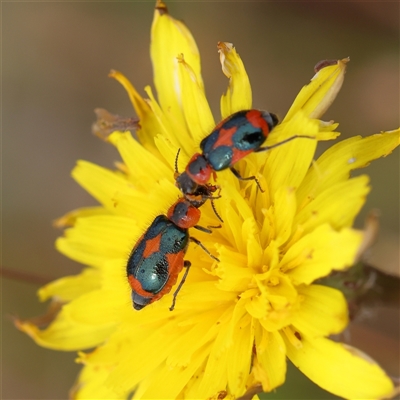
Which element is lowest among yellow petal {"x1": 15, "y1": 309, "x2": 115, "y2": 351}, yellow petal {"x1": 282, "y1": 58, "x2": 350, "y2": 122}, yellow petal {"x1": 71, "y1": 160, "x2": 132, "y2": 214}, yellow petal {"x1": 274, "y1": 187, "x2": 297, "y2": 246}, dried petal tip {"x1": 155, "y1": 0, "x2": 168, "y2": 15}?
yellow petal {"x1": 15, "y1": 309, "x2": 115, "y2": 351}

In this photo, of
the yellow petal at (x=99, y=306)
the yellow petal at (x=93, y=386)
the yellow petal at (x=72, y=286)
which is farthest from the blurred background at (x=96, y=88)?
the yellow petal at (x=99, y=306)

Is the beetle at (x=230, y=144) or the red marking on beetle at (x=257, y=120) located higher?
the red marking on beetle at (x=257, y=120)

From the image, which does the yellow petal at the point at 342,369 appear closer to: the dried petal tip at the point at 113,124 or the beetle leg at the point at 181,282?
the beetle leg at the point at 181,282

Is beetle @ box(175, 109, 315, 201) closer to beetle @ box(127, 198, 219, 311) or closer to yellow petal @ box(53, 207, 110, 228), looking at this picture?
beetle @ box(127, 198, 219, 311)

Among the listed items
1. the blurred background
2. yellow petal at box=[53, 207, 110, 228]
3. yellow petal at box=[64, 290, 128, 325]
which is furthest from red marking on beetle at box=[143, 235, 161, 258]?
the blurred background

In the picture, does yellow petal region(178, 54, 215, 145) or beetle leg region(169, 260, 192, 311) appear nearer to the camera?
beetle leg region(169, 260, 192, 311)

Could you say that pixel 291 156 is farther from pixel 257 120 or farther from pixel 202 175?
pixel 202 175

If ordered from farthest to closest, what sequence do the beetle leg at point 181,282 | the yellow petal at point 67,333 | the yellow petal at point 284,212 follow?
the yellow petal at point 67,333, the beetle leg at point 181,282, the yellow petal at point 284,212
